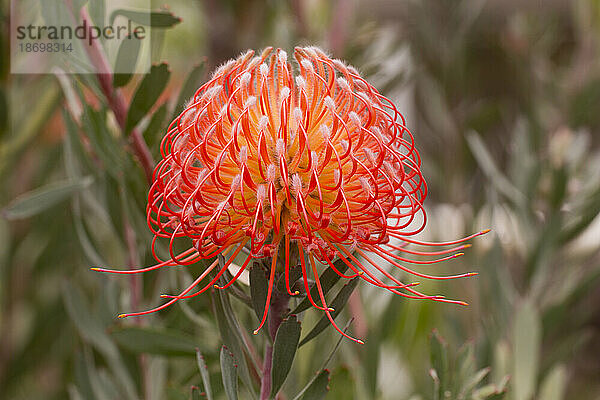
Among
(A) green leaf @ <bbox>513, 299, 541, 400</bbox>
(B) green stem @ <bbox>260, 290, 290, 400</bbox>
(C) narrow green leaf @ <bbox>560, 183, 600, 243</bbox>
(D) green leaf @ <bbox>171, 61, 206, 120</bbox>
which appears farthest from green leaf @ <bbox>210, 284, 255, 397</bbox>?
(C) narrow green leaf @ <bbox>560, 183, 600, 243</bbox>

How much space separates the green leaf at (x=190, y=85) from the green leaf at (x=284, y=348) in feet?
0.65

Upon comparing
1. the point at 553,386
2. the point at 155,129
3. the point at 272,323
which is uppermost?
the point at 155,129

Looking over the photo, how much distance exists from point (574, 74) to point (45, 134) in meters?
0.77

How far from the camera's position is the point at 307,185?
1.10 ft

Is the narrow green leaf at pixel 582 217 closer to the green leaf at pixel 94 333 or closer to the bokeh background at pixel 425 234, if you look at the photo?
the bokeh background at pixel 425 234

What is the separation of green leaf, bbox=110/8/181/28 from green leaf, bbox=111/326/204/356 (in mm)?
229

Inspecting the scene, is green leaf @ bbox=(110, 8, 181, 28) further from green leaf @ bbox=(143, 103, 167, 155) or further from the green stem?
the green stem

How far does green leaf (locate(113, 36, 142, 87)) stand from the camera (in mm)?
447

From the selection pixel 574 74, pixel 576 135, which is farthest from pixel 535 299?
pixel 574 74

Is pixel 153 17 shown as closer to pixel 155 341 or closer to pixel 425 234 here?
pixel 155 341

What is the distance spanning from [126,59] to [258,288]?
0.22m

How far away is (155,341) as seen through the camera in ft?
1.46

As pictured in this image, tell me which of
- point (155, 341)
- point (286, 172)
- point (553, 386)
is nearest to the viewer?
point (286, 172)

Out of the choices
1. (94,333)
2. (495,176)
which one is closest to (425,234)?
(495,176)
